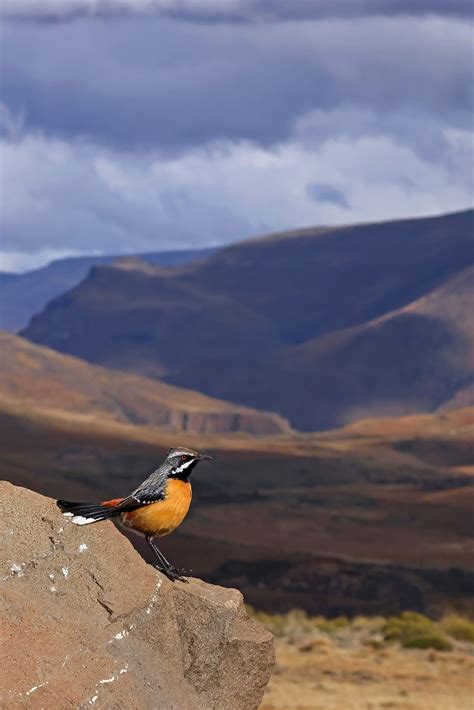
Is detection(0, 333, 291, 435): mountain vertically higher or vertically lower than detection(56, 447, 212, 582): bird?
higher

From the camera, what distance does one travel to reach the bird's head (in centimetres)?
797

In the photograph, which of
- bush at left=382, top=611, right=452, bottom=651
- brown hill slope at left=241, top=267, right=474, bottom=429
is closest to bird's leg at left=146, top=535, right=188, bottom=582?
bush at left=382, top=611, right=452, bottom=651

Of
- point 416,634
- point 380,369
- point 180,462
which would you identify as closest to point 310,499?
point 416,634

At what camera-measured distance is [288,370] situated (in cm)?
17975

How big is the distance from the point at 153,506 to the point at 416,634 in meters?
24.4

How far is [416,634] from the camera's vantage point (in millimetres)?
31125

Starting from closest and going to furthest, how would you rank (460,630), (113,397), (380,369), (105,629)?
(105,629) → (460,630) → (113,397) → (380,369)

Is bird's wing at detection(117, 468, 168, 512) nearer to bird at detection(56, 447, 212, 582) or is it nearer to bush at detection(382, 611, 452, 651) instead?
bird at detection(56, 447, 212, 582)

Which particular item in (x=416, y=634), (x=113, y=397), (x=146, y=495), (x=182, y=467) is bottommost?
(x=416, y=634)

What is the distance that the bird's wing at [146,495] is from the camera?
309 inches

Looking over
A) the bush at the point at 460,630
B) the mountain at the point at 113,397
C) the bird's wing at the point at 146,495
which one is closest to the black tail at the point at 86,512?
the bird's wing at the point at 146,495

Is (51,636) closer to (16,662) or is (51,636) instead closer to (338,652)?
(16,662)

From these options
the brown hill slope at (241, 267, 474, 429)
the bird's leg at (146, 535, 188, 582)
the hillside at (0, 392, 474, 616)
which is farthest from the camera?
the brown hill slope at (241, 267, 474, 429)

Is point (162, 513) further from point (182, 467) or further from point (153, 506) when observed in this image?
point (182, 467)
